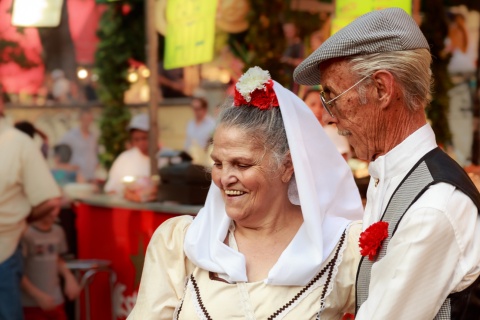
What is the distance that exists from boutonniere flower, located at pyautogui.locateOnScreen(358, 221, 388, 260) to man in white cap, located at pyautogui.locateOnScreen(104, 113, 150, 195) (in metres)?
5.11

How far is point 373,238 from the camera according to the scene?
2.09 metres

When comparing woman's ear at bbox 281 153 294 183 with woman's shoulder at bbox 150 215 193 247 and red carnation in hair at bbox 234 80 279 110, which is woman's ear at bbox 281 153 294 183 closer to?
red carnation in hair at bbox 234 80 279 110

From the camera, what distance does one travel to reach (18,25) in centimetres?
649

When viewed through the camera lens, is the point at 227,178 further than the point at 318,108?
No

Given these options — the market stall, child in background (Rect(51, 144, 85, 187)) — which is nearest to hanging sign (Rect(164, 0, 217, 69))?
the market stall

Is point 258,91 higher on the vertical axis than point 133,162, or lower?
higher

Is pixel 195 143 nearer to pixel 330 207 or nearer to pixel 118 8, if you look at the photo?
pixel 118 8

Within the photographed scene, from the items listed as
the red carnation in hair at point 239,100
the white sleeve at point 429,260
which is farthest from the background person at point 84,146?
the white sleeve at point 429,260

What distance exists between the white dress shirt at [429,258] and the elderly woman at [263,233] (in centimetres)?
63

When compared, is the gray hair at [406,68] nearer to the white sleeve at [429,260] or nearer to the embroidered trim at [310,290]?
the white sleeve at [429,260]

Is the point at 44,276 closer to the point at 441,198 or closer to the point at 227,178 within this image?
the point at 227,178

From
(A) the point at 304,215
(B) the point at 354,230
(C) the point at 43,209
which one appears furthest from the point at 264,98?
(C) the point at 43,209

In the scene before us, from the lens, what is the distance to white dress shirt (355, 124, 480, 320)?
191cm

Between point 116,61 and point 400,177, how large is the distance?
7954mm
